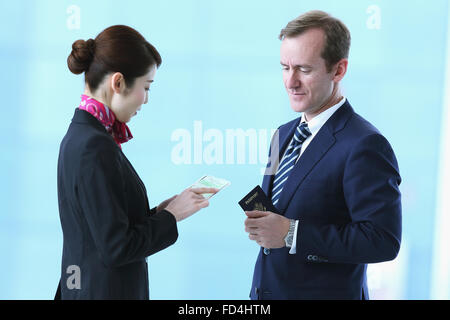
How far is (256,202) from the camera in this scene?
163cm

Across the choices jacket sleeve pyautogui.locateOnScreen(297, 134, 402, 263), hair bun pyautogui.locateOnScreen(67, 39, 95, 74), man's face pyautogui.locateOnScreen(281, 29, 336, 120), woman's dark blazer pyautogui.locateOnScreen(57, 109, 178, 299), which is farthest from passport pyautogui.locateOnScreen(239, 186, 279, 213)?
hair bun pyautogui.locateOnScreen(67, 39, 95, 74)

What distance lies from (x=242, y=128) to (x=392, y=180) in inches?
64.1

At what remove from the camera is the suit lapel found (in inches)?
64.7

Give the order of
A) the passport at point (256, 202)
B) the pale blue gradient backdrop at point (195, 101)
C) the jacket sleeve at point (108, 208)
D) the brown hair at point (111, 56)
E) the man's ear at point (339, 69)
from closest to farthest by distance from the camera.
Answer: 1. the jacket sleeve at point (108, 208)
2. the brown hair at point (111, 56)
3. the passport at point (256, 202)
4. the man's ear at point (339, 69)
5. the pale blue gradient backdrop at point (195, 101)

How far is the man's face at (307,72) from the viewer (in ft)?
5.55

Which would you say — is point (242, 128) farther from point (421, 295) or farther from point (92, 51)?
point (421, 295)

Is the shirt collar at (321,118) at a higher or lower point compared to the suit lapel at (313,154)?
higher

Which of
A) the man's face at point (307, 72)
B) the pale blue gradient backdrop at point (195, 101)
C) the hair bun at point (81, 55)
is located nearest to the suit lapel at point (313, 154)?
the man's face at point (307, 72)

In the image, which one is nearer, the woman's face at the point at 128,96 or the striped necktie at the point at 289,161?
the woman's face at the point at 128,96

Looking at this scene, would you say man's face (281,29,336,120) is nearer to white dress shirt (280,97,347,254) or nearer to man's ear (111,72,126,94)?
white dress shirt (280,97,347,254)

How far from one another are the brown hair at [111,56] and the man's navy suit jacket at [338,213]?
2.24ft

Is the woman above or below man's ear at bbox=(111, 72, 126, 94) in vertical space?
below

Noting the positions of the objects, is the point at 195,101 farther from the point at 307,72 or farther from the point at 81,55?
the point at 81,55

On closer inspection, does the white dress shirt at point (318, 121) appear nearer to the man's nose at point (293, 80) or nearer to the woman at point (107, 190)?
the man's nose at point (293, 80)
